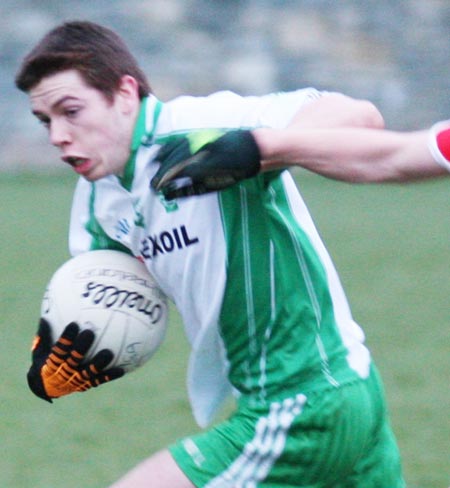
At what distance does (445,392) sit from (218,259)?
10.3 ft

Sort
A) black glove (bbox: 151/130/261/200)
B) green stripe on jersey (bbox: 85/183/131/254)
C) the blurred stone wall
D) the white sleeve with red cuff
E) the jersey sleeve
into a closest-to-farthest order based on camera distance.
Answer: the white sleeve with red cuff
black glove (bbox: 151/130/261/200)
the jersey sleeve
green stripe on jersey (bbox: 85/183/131/254)
the blurred stone wall

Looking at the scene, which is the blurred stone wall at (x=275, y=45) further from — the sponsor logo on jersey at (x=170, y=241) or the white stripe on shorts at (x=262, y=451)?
the white stripe on shorts at (x=262, y=451)

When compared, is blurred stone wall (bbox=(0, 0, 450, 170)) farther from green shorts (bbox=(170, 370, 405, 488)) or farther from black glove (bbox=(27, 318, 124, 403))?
green shorts (bbox=(170, 370, 405, 488))

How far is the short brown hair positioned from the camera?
3.53 meters

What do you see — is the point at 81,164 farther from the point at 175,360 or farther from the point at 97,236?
the point at 175,360

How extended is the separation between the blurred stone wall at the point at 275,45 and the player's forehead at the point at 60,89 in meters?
13.3

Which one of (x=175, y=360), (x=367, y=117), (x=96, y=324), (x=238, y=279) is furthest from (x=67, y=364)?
(x=175, y=360)

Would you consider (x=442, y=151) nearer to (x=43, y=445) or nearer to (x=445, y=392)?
(x=43, y=445)

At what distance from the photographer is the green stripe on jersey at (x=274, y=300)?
3.51 m

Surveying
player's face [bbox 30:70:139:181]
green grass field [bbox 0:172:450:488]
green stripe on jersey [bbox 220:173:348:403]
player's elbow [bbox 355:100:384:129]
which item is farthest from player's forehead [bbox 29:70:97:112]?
green grass field [bbox 0:172:450:488]

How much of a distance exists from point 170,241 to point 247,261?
0.21m

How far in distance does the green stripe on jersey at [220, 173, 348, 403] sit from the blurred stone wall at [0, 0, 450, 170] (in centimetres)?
1337

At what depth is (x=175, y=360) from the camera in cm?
726

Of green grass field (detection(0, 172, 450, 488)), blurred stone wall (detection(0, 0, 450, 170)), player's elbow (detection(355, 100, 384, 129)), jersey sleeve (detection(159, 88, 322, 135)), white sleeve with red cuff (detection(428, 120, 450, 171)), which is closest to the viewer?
white sleeve with red cuff (detection(428, 120, 450, 171))
